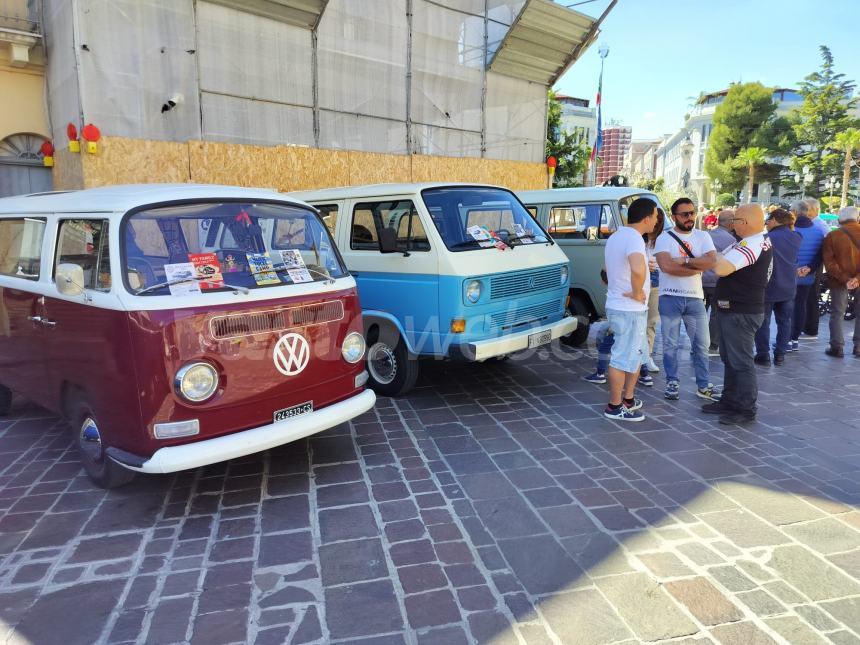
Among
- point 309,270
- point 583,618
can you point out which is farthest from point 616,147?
point 583,618

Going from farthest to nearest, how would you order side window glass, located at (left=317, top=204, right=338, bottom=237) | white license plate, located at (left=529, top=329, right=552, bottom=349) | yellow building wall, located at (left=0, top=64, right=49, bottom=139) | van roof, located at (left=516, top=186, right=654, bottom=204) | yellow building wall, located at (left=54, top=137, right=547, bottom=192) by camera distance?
yellow building wall, located at (left=0, top=64, right=49, bottom=139) < yellow building wall, located at (left=54, top=137, right=547, bottom=192) < van roof, located at (left=516, top=186, right=654, bottom=204) < side window glass, located at (left=317, top=204, right=338, bottom=237) < white license plate, located at (left=529, top=329, right=552, bottom=349)

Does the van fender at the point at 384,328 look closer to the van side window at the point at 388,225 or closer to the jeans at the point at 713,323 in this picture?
the van side window at the point at 388,225

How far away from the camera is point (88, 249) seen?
3.81 m

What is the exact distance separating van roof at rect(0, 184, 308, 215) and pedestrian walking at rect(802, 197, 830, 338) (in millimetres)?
7149

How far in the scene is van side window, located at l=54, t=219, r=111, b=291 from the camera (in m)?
3.64

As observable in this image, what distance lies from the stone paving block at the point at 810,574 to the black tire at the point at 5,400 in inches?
248

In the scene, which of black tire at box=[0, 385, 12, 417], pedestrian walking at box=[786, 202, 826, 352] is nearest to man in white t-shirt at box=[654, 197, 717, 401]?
pedestrian walking at box=[786, 202, 826, 352]

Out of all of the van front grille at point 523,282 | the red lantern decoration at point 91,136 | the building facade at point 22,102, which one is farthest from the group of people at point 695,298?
the building facade at point 22,102

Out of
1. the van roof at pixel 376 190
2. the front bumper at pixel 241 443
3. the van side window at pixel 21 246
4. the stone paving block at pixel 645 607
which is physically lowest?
the stone paving block at pixel 645 607

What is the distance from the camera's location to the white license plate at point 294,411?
390 centimetres

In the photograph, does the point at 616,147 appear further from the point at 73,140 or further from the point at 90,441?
the point at 90,441

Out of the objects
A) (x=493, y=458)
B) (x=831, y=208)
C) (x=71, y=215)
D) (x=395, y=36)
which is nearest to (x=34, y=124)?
(x=395, y=36)

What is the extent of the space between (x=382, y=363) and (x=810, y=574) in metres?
4.10

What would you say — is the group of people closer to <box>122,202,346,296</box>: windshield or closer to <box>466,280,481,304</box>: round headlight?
<box>466,280,481,304</box>: round headlight
